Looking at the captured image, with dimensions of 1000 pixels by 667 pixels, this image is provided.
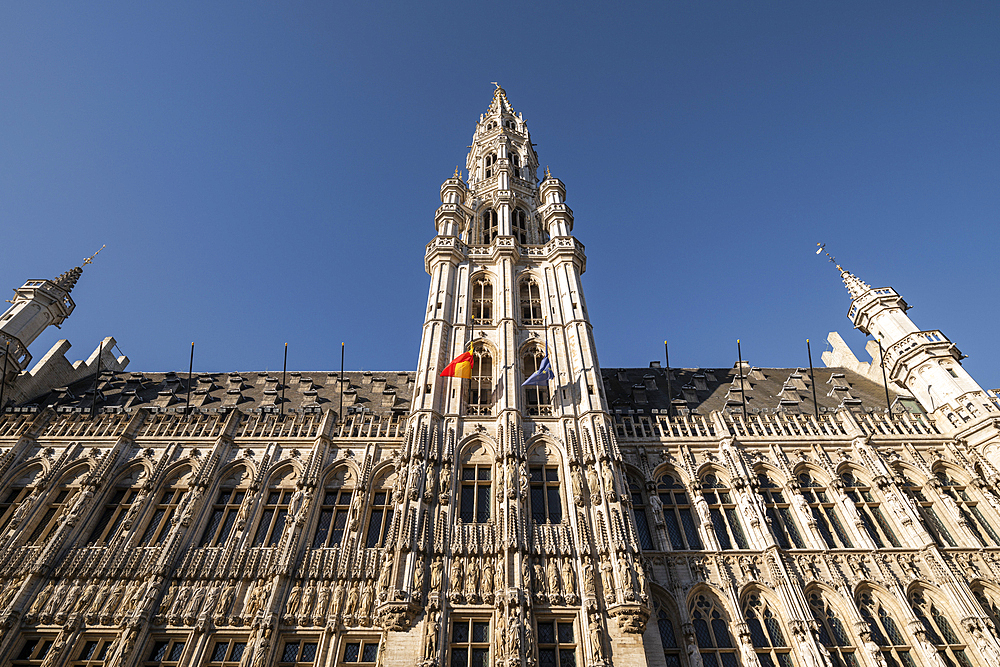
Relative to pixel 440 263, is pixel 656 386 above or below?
below

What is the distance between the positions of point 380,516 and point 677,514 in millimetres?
12582

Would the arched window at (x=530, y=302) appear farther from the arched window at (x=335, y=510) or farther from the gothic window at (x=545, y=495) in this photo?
the arched window at (x=335, y=510)

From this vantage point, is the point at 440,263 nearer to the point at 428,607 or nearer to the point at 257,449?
the point at 257,449

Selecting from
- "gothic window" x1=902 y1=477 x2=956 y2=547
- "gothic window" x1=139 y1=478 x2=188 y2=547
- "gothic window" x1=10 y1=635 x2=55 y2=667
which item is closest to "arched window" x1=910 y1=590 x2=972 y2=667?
"gothic window" x1=902 y1=477 x2=956 y2=547

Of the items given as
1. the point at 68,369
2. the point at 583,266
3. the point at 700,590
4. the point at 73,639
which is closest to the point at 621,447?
the point at 700,590

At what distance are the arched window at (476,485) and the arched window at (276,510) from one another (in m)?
7.06

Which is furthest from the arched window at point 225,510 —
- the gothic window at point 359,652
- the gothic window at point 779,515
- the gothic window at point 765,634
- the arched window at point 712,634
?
the gothic window at point 779,515

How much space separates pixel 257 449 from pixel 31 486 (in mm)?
9521

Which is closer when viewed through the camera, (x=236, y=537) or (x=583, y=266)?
(x=236, y=537)

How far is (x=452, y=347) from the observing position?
30.9 m

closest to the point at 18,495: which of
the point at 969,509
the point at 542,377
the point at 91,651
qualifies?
the point at 91,651

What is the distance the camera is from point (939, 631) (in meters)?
20.1

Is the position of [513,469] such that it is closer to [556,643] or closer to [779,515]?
[556,643]

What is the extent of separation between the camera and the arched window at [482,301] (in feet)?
110
